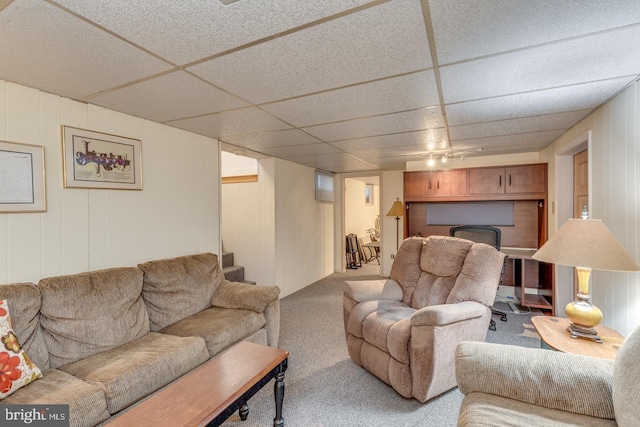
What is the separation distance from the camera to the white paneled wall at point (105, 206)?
6.35ft

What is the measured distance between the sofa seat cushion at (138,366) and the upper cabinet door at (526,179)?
412 centimetres

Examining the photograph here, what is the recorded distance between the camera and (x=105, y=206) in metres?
2.41

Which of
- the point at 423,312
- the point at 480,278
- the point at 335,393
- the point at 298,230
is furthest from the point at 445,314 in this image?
the point at 298,230

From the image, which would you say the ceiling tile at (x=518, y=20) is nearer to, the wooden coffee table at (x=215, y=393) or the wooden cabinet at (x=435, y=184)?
the wooden coffee table at (x=215, y=393)

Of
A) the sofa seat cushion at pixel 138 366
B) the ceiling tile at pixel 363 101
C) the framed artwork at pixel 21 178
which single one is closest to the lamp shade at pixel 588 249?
the ceiling tile at pixel 363 101

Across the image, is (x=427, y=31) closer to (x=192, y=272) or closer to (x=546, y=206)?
(x=192, y=272)

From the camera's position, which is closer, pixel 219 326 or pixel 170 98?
pixel 170 98

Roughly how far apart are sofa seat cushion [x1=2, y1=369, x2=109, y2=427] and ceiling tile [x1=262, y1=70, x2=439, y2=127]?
2.07 m

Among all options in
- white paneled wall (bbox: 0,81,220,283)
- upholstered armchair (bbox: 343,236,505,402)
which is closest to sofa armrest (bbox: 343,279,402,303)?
upholstered armchair (bbox: 343,236,505,402)

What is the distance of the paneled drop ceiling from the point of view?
3.99 ft

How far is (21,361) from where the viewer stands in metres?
1.57

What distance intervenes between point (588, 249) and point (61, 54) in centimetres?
304

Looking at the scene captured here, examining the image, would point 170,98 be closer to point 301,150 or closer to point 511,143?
point 301,150

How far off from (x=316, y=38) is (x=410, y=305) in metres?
2.28
